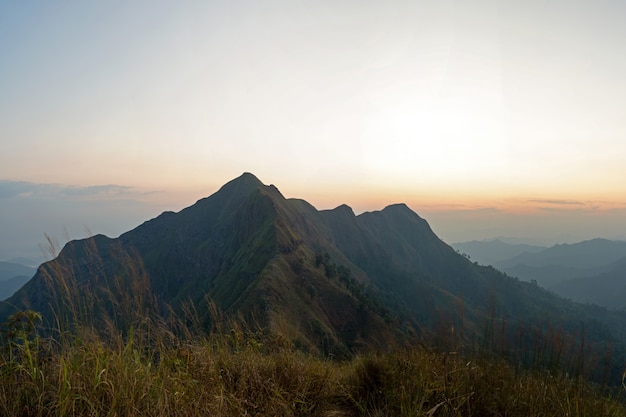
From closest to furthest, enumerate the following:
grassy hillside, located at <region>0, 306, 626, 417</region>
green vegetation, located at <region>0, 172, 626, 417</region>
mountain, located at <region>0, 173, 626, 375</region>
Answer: grassy hillside, located at <region>0, 306, 626, 417</region> → green vegetation, located at <region>0, 172, 626, 417</region> → mountain, located at <region>0, 173, 626, 375</region>

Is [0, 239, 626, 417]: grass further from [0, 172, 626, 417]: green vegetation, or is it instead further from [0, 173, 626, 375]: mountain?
[0, 173, 626, 375]: mountain

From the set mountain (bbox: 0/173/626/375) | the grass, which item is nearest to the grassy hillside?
the grass

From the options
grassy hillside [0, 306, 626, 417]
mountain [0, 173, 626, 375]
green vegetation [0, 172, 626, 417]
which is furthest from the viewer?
mountain [0, 173, 626, 375]

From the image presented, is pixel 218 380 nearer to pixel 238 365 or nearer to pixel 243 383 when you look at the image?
pixel 243 383

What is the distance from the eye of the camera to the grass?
10.3 ft

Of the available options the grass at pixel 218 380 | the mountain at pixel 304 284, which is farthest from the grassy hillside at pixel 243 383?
the mountain at pixel 304 284

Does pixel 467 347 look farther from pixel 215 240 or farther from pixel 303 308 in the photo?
pixel 215 240

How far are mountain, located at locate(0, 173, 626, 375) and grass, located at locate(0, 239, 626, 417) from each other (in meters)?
0.29

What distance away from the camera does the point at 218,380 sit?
4.00m

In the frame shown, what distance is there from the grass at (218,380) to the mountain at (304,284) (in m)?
0.29

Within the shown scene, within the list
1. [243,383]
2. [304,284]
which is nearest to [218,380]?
[243,383]

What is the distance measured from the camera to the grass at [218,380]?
10.3 ft

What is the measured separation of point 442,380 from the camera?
399 cm

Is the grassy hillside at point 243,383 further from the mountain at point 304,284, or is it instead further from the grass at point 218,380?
the mountain at point 304,284
